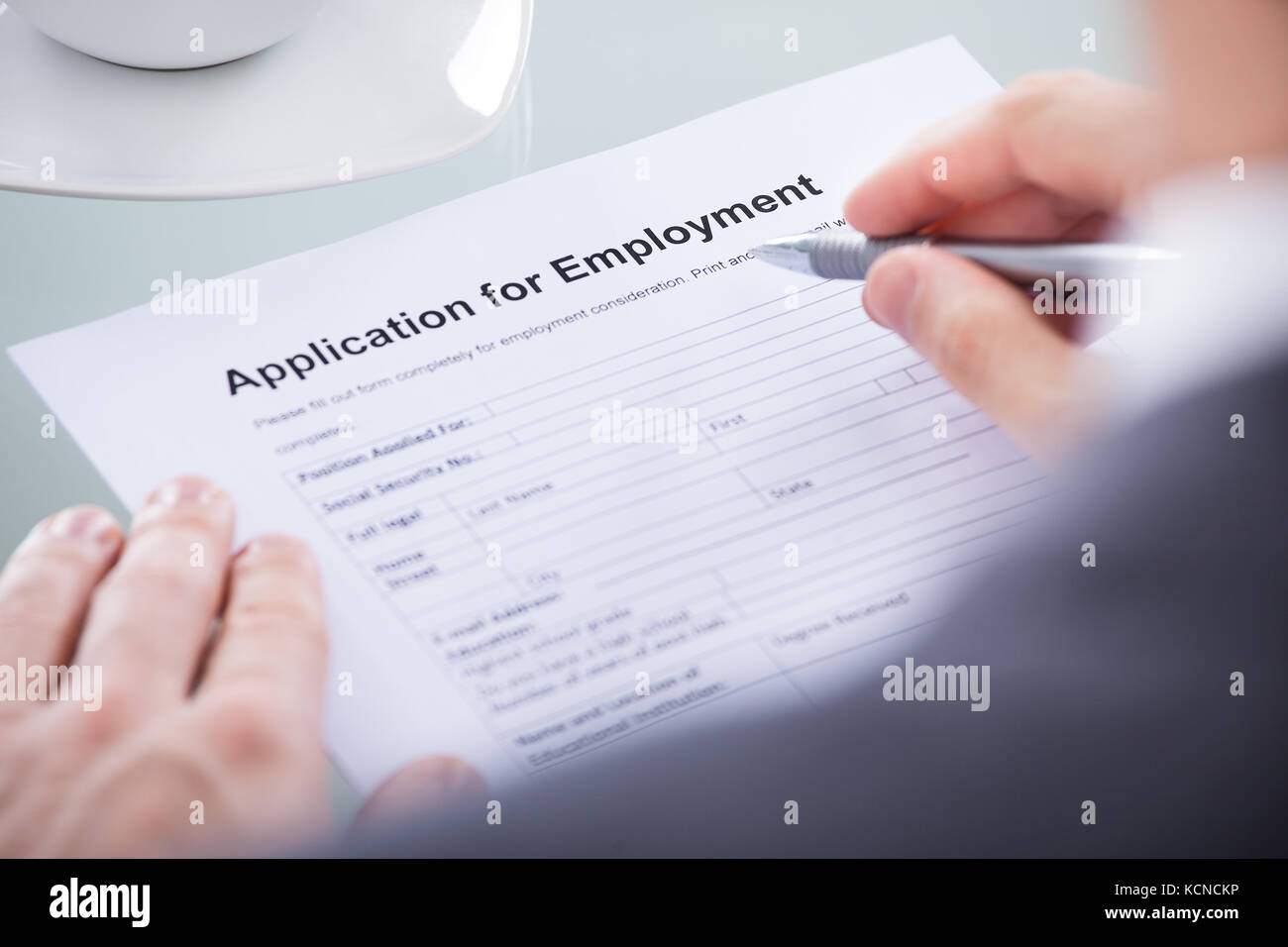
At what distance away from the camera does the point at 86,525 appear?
45cm

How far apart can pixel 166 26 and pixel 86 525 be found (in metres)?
0.21

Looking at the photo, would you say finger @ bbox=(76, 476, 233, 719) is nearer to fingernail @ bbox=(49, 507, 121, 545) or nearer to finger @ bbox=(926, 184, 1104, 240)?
fingernail @ bbox=(49, 507, 121, 545)

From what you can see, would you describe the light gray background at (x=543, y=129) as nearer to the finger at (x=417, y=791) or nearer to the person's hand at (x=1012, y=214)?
the person's hand at (x=1012, y=214)

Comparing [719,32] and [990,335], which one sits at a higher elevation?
[719,32]

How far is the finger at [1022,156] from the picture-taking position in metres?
0.49

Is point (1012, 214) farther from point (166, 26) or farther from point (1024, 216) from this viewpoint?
point (166, 26)

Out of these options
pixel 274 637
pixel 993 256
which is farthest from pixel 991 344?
pixel 274 637

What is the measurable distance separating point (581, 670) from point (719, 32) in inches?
15.3

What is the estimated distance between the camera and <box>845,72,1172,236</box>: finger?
19.3 inches

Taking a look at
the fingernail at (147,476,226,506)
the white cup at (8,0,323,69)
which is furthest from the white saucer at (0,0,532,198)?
the fingernail at (147,476,226,506)

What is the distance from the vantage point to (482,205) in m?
0.58

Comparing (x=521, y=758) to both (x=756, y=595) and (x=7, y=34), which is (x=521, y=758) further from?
(x=7, y=34)

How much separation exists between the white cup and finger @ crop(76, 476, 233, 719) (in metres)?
0.19
